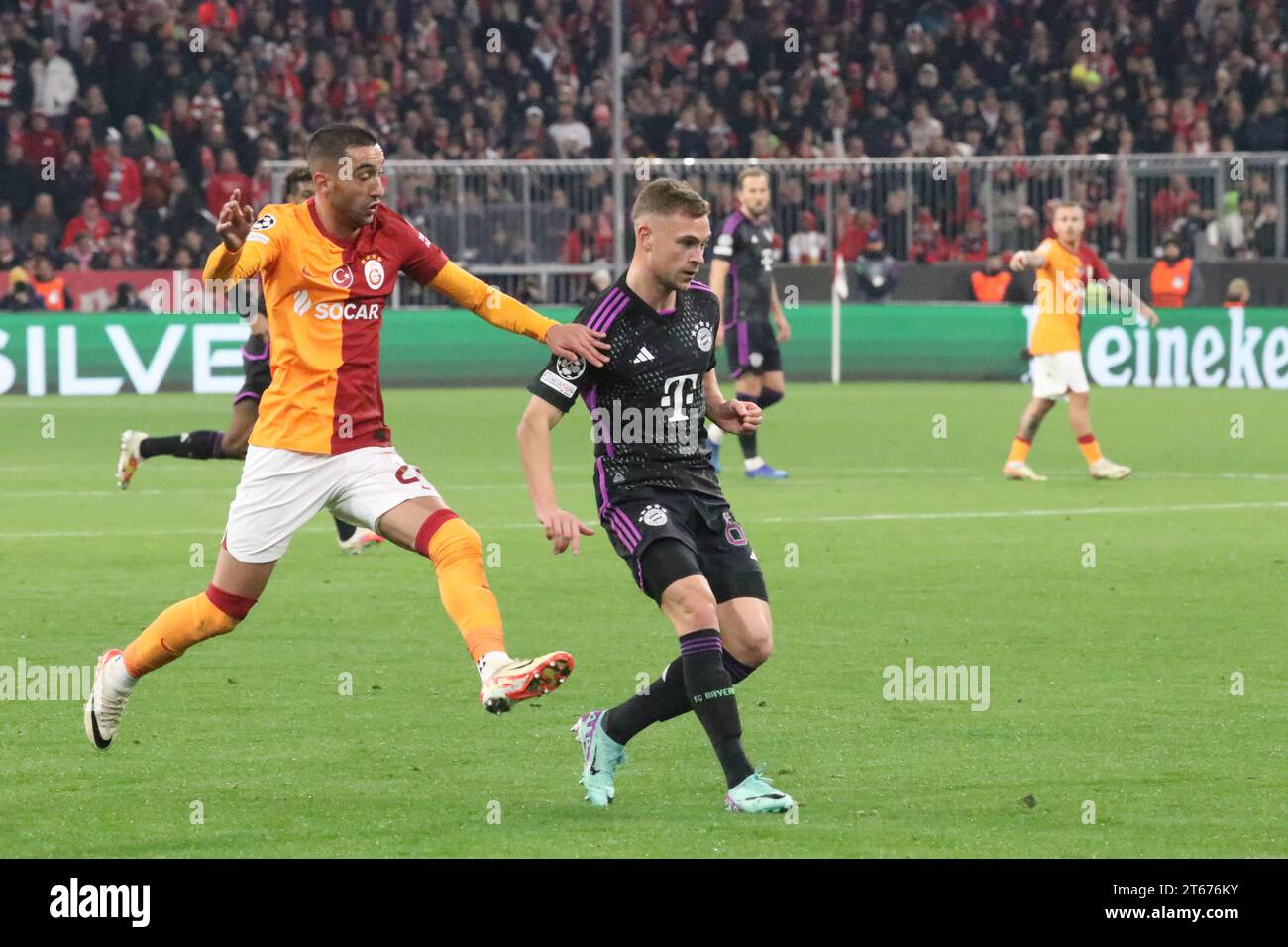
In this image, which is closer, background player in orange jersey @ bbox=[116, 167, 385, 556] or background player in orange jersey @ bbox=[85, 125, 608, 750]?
background player in orange jersey @ bbox=[85, 125, 608, 750]

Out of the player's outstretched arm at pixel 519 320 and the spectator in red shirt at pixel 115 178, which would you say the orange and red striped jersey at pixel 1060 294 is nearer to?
the player's outstretched arm at pixel 519 320

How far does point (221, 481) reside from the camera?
1742 cm

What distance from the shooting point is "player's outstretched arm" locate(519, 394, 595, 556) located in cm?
644

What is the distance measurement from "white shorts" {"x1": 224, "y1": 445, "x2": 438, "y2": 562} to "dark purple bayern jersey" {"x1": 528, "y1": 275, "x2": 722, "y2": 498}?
0.59 m

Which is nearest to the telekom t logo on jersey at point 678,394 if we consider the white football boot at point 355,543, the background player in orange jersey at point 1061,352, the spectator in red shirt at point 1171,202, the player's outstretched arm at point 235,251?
the player's outstretched arm at point 235,251

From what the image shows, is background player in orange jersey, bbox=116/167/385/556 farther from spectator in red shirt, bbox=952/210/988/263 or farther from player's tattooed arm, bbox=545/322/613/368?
spectator in red shirt, bbox=952/210/988/263

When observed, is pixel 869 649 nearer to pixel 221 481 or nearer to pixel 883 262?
pixel 221 481

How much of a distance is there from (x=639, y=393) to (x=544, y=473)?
416mm

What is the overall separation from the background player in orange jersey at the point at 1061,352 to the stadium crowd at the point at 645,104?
11639mm

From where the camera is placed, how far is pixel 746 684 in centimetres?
876

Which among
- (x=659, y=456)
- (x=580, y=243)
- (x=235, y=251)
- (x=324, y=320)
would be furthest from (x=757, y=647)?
(x=580, y=243)

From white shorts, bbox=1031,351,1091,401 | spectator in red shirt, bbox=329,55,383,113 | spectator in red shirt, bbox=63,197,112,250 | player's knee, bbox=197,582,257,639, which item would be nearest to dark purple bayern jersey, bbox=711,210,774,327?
white shorts, bbox=1031,351,1091,401

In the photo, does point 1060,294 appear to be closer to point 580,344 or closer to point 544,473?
point 580,344
